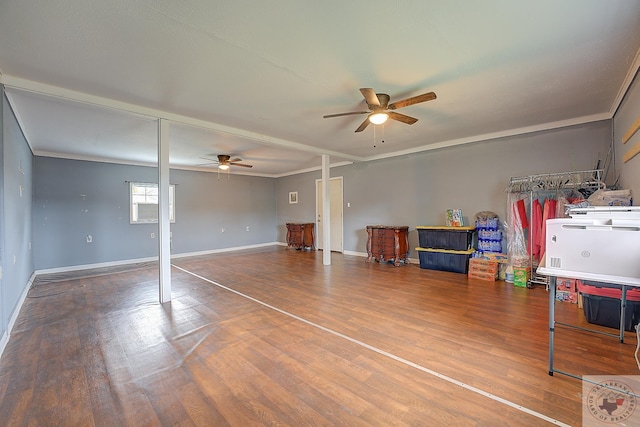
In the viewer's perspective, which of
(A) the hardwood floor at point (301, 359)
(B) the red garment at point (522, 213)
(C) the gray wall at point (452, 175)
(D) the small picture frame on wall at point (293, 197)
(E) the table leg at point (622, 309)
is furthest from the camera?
(D) the small picture frame on wall at point (293, 197)

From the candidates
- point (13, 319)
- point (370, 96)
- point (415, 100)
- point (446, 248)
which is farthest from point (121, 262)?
point (446, 248)

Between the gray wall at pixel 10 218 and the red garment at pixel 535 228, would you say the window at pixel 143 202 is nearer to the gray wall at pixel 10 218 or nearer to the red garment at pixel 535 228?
the gray wall at pixel 10 218

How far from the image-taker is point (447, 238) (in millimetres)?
5027

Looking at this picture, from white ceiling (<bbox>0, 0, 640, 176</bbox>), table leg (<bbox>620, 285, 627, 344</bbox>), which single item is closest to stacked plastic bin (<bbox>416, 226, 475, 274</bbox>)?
white ceiling (<bbox>0, 0, 640, 176</bbox>)

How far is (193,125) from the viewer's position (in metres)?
3.83

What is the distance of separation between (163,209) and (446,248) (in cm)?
485

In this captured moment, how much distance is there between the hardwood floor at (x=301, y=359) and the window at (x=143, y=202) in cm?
309

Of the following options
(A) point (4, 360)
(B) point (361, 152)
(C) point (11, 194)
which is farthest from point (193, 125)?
(B) point (361, 152)

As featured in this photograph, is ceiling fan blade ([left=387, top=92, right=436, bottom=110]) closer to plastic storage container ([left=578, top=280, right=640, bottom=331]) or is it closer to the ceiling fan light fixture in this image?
the ceiling fan light fixture

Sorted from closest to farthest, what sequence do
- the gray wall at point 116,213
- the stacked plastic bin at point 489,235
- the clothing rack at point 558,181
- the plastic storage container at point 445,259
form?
the clothing rack at point 558,181 → the stacked plastic bin at point 489,235 → the plastic storage container at point 445,259 → the gray wall at point 116,213

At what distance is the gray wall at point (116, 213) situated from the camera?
550 centimetres

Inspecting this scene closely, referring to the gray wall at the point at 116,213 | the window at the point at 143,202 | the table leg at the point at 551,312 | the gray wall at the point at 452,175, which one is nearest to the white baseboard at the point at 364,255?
the gray wall at the point at 452,175

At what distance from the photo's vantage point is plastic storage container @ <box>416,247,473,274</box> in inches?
190

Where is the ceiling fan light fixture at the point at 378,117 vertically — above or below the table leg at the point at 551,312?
above
